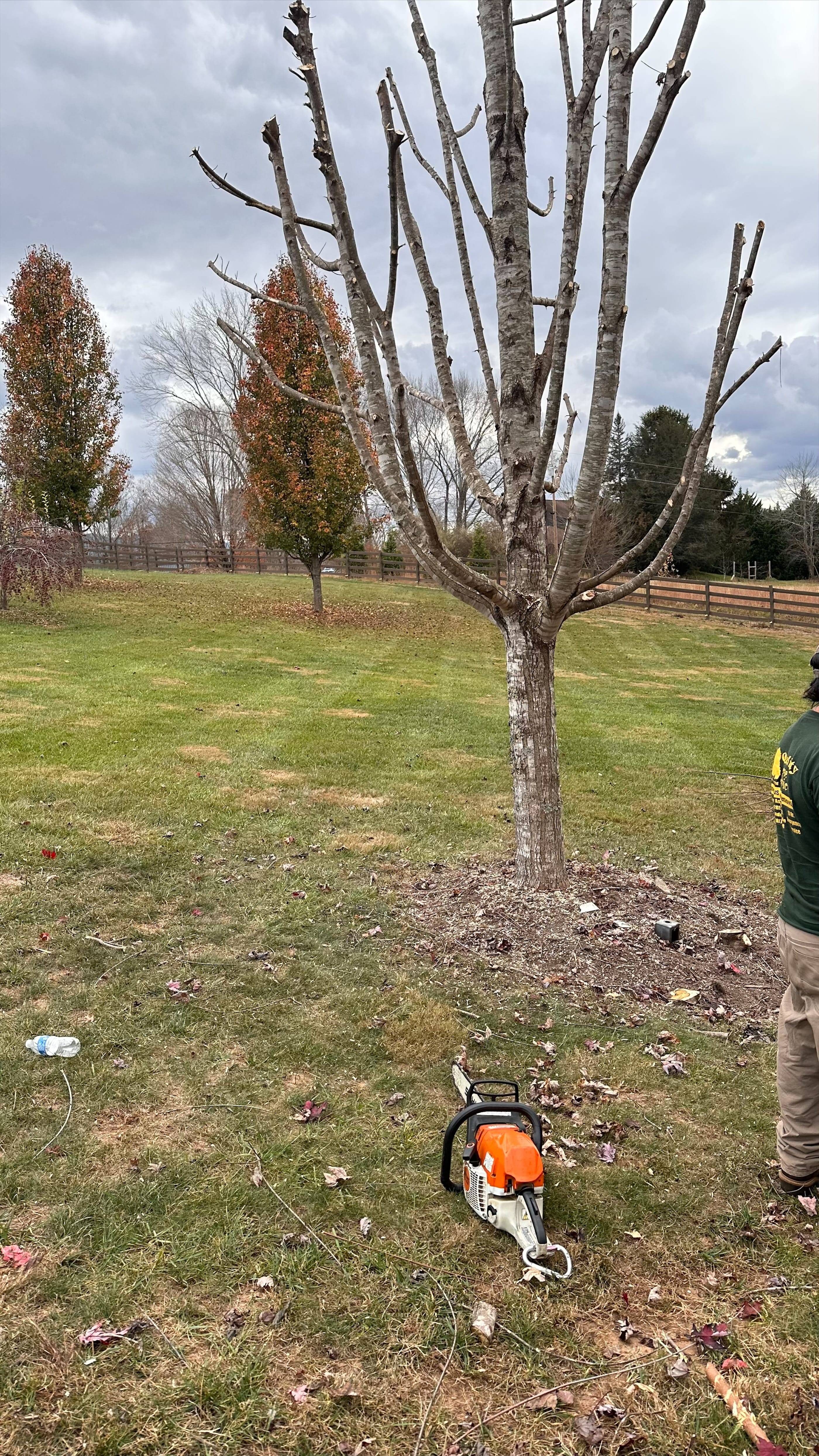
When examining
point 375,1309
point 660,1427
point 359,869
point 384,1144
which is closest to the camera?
point 660,1427

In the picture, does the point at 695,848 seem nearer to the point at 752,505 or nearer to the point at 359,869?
the point at 359,869

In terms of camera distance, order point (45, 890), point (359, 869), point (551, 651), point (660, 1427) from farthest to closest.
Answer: point (359, 869)
point (45, 890)
point (551, 651)
point (660, 1427)

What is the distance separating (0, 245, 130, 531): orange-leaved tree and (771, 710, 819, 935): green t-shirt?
74.8 feet

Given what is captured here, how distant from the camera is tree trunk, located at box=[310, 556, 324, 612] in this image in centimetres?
2312

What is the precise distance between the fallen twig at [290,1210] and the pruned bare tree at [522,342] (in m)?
2.79

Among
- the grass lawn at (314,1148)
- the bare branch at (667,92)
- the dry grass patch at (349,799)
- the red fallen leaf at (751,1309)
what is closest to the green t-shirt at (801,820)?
the grass lawn at (314,1148)

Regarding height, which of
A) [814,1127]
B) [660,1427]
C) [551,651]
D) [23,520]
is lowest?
[660,1427]

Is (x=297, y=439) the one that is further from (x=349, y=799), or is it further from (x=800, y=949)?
(x=800, y=949)

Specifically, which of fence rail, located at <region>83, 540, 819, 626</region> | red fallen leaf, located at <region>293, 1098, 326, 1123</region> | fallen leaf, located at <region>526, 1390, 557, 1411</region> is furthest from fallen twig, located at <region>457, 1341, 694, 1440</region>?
fence rail, located at <region>83, 540, 819, 626</region>

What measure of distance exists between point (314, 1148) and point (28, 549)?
16.5 m

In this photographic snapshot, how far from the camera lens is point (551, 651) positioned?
541cm

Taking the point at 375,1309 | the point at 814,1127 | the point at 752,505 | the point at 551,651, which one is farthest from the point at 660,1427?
the point at 752,505

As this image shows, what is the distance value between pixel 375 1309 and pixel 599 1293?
2.57 feet

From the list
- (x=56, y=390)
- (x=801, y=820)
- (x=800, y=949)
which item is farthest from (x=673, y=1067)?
(x=56, y=390)
